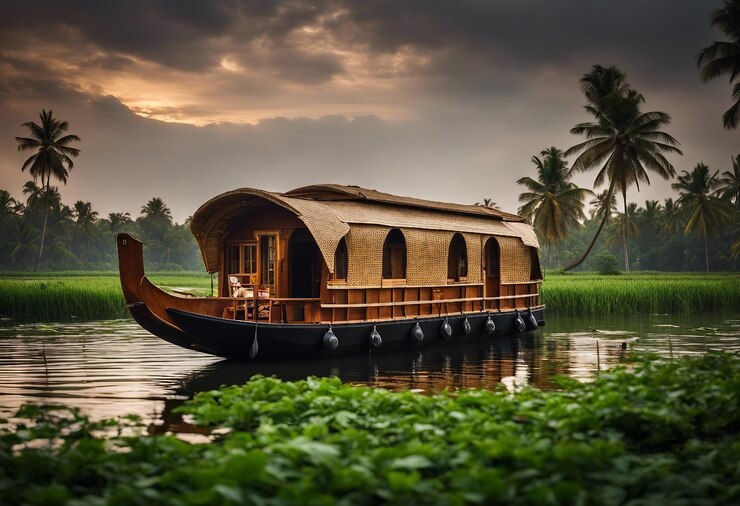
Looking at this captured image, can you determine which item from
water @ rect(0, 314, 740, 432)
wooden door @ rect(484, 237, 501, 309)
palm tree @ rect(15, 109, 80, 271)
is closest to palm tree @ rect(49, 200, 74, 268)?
palm tree @ rect(15, 109, 80, 271)

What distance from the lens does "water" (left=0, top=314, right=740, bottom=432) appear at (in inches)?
370

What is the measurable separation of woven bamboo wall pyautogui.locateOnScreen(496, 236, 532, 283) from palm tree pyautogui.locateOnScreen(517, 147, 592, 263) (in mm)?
18586

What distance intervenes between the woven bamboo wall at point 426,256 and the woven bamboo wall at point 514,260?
2.47 m

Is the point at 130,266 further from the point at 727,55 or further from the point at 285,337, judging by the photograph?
the point at 727,55

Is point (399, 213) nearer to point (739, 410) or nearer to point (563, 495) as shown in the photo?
point (739, 410)

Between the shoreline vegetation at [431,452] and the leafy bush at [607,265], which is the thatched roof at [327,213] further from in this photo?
the leafy bush at [607,265]

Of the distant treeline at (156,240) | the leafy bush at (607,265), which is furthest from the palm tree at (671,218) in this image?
the leafy bush at (607,265)

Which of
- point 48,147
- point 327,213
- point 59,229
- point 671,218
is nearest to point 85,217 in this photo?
point 59,229

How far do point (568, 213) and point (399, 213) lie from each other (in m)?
29.5

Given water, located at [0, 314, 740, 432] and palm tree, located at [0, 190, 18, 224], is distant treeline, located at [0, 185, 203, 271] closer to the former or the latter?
palm tree, located at [0, 190, 18, 224]

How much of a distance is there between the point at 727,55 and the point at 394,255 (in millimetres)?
15913

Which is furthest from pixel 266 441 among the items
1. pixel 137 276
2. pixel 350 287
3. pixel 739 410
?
pixel 350 287

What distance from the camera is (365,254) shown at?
41.0ft

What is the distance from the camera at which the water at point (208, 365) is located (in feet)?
30.9
